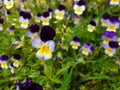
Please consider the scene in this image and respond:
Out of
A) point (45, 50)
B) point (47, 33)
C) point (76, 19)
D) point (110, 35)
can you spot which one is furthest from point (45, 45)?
point (76, 19)

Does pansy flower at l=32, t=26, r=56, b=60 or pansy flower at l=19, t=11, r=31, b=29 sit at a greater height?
pansy flower at l=19, t=11, r=31, b=29

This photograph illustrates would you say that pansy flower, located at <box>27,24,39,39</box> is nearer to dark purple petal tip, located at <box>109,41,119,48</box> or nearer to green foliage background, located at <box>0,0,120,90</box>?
green foliage background, located at <box>0,0,120,90</box>

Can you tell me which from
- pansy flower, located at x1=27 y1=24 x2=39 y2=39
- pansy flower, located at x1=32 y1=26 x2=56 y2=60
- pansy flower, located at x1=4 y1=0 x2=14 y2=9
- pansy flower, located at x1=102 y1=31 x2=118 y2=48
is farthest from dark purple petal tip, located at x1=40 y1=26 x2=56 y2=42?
pansy flower, located at x1=4 y1=0 x2=14 y2=9

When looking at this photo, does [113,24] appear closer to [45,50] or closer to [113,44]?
[113,44]

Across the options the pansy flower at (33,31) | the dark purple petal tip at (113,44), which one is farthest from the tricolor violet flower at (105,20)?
the pansy flower at (33,31)

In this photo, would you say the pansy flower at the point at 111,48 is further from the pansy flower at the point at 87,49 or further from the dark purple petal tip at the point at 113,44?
the pansy flower at the point at 87,49

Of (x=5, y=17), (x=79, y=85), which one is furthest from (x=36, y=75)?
(x=5, y=17)
